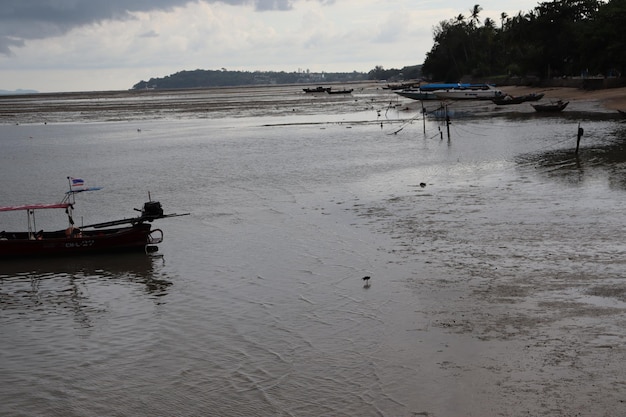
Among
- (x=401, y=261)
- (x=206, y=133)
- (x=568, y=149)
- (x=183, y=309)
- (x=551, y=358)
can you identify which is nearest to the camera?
(x=551, y=358)

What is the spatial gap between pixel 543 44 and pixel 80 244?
336 feet

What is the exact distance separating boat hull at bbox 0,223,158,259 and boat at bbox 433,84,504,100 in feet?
281

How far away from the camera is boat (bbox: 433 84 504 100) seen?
104625mm

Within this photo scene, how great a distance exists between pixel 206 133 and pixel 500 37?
109 metres

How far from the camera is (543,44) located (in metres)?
110

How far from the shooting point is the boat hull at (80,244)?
77.2 feet

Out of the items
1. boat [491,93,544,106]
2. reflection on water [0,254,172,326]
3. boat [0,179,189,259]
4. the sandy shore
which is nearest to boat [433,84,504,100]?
the sandy shore

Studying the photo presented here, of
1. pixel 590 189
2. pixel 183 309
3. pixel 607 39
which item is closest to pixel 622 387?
pixel 183 309

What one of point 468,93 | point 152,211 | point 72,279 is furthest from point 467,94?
point 72,279

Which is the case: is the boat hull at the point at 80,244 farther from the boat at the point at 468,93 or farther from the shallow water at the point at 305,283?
the boat at the point at 468,93

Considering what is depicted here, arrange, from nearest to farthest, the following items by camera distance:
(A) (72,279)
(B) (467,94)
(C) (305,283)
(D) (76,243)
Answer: (C) (305,283), (A) (72,279), (D) (76,243), (B) (467,94)

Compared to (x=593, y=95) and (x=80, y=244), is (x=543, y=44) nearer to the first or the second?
(x=593, y=95)

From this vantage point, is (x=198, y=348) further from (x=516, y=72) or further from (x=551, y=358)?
(x=516, y=72)

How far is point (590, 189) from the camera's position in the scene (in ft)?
94.3
